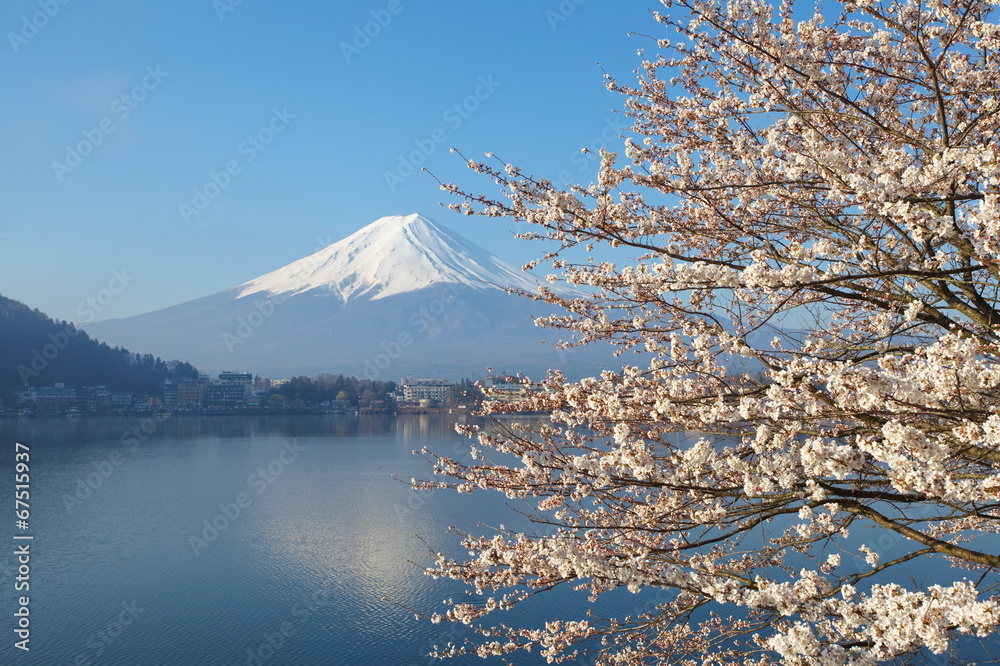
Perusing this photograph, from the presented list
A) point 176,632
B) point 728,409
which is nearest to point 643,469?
point 728,409

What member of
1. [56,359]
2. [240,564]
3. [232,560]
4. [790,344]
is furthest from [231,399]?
[790,344]

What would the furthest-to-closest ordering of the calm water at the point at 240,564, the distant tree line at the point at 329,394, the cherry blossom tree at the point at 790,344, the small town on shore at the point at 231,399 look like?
the distant tree line at the point at 329,394 → the small town on shore at the point at 231,399 → the calm water at the point at 240,564 → the cherry blossom tree at the point at 790,344

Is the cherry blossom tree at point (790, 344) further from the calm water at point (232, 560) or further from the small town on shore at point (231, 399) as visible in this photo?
the small town on shore at point (231, 399)

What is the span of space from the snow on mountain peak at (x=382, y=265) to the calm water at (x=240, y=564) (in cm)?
10001

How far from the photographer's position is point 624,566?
2.58m

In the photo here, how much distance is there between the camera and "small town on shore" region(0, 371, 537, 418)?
48906 mm

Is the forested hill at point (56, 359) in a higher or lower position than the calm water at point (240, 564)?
higher

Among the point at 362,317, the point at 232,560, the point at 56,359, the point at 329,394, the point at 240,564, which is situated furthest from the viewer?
the point at 362,317

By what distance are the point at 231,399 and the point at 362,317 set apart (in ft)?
210

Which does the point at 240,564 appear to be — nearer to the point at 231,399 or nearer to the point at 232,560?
the point at 232,560

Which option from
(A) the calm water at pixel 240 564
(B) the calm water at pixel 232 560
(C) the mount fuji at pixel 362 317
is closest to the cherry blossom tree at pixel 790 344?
(A) the calm water at pixel 240 564

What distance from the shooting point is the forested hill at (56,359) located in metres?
49.8

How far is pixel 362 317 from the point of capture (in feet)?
406

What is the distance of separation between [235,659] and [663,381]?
7954 millimetres
